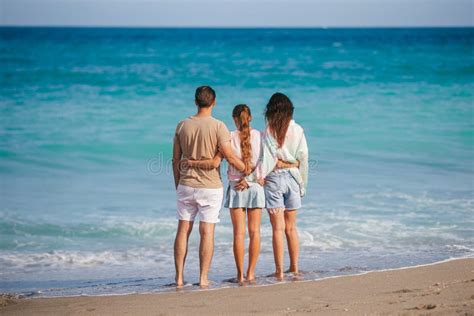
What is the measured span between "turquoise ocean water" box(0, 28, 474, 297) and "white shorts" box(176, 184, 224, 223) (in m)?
0.61

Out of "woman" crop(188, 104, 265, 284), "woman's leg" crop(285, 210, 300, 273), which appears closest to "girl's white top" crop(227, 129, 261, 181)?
"woman" crop(188, 104, 265, 284)

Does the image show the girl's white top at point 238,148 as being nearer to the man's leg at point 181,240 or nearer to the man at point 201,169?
the man at point 201,169

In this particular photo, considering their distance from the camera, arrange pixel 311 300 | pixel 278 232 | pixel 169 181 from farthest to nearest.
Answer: pixel 169 181
pixel 278 232
pixel 311 300

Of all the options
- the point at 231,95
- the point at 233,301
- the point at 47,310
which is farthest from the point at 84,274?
the point at 231,95

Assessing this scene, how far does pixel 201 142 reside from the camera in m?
5.94

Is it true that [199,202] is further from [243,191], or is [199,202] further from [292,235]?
[292,235]

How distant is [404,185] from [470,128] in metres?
6.89

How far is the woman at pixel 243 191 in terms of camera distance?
5969 millimetres

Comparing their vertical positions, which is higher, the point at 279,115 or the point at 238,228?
the point at 279,115

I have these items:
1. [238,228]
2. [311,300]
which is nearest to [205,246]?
[238,228]

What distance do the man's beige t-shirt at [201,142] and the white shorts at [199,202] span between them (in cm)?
5

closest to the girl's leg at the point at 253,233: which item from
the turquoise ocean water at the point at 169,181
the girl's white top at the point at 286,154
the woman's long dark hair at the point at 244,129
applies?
the turquoise ocean water at the point at 169,181

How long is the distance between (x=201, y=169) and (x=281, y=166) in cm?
67

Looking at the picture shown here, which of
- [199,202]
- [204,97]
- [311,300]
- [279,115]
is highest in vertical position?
[204,97]
